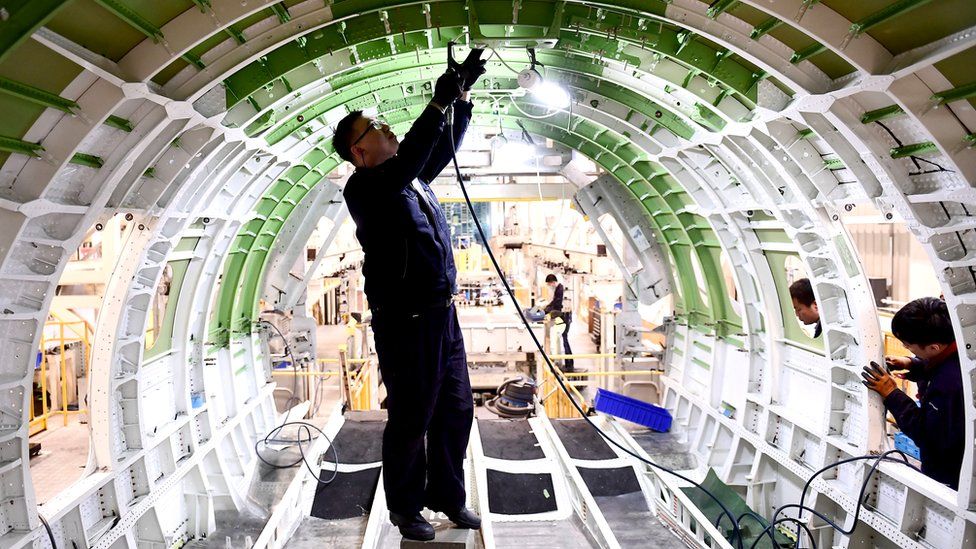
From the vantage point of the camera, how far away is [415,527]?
134 inches

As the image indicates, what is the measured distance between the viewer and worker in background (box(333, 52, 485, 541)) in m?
3.23

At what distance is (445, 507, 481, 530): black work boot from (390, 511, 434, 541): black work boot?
6.6 inches

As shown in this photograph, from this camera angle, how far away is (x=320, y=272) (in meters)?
18.0

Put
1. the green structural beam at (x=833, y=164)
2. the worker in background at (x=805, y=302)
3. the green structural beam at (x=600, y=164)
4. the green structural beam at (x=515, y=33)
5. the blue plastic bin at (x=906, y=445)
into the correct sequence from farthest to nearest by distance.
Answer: the green structural beam at (x=600, y=164) → the worker in background at (x=805, y=302) → the blue plastic bin at (x=906, y=445) → the green structural beam at (x=833, y=164) → the green structural beam at (x=515, y=33)

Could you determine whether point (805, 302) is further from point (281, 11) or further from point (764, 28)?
point (281, 11)

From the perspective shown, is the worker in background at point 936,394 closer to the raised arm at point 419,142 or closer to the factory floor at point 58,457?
the raised arm at point 419,142

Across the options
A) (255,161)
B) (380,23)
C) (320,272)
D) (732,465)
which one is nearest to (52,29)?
(380,23)

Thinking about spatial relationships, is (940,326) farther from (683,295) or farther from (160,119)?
(160,119)

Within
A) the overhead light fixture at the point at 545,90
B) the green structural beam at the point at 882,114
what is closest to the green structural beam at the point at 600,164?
the overhead light fixture at the point at 545,90

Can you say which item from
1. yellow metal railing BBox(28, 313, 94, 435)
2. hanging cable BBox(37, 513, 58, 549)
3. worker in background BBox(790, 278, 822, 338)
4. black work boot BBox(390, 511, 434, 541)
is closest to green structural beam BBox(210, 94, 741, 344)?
worker in background BBox(790, 278, 822, 338)

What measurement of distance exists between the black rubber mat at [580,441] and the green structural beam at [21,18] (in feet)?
25.2

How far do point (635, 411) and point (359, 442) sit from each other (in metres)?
4.47

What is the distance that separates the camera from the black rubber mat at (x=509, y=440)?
28.0ft

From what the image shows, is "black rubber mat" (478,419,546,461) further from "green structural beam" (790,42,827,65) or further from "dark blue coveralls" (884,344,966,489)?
"green structural beam" (790,42,827,65)
